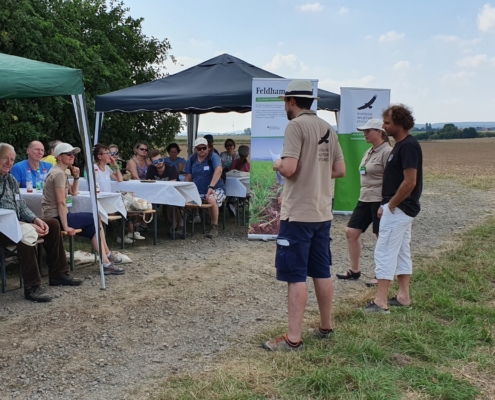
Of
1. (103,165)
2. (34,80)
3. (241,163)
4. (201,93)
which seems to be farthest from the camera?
(241,163)

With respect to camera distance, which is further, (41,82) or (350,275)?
(350,275)

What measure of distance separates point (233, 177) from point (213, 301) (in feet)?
13.5

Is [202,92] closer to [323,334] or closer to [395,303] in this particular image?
[395,303]

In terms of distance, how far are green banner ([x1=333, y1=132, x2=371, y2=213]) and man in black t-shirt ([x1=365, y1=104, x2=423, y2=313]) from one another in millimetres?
5107

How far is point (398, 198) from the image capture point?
432 centimetres

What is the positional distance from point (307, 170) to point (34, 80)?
8.50ft

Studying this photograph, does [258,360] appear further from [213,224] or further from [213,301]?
[213,224]

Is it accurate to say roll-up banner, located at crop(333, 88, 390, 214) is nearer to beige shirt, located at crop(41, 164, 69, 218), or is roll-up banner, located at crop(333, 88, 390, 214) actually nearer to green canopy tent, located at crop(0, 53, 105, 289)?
beige shirt, located at crop(41, 164, 69, 218)

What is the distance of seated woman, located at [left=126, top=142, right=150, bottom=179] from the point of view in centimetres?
851

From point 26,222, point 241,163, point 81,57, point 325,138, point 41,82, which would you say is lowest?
point 26,222

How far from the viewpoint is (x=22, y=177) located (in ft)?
21.4

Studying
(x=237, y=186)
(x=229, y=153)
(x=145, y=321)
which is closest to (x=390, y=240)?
(x=145, y=321)

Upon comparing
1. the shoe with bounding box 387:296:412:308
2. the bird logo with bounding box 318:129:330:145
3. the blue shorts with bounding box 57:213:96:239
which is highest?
the bird logo with bounding box 318:129:330:145

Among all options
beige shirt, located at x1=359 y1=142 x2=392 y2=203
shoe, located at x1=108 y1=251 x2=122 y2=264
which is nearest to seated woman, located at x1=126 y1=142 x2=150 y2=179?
shoe, located at x1=108 y1=251 x2=122 y2=264
